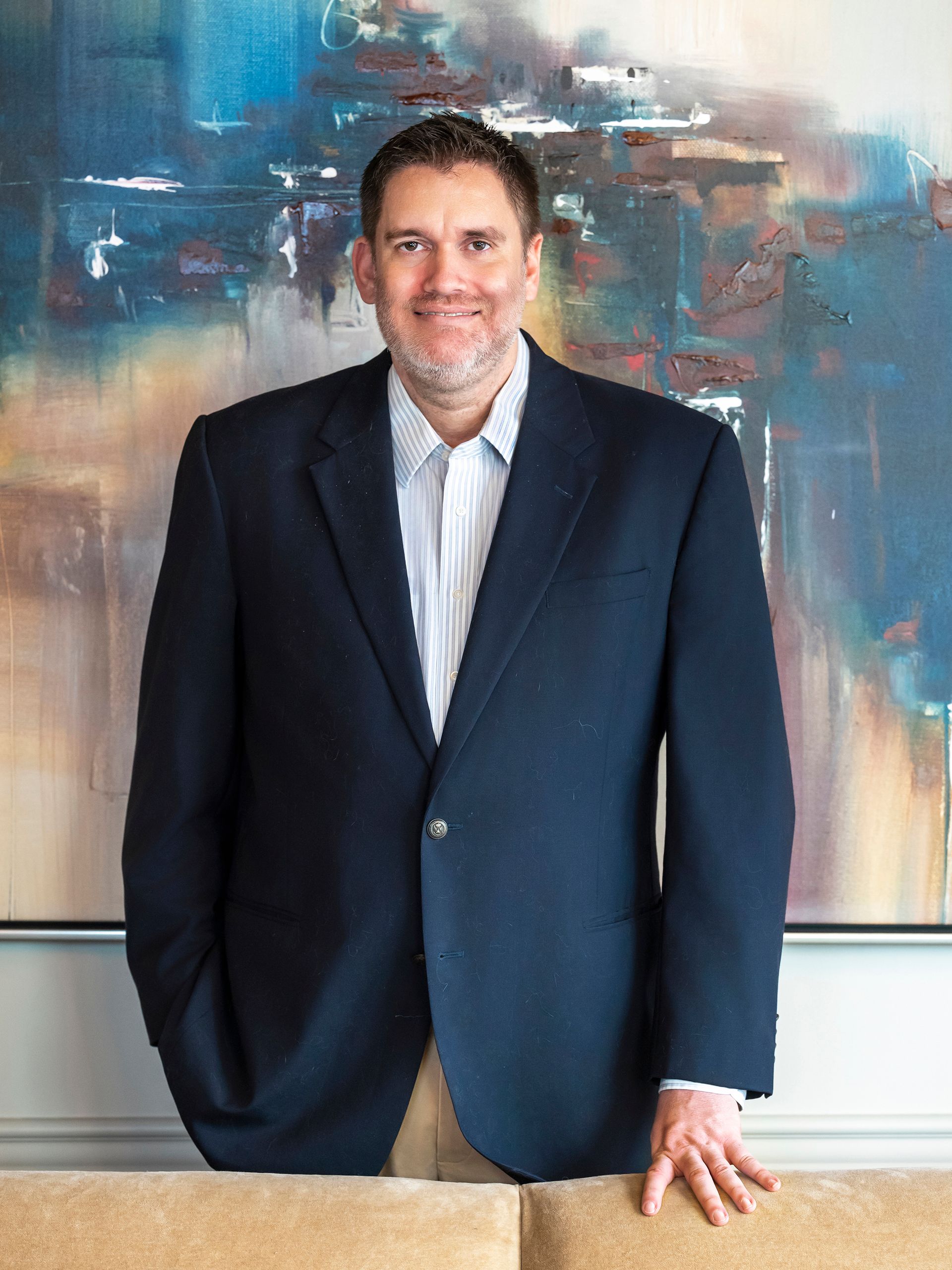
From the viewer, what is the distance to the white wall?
75.0 inches

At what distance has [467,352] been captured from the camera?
55.6 inches

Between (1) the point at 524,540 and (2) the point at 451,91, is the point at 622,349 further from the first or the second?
(1) the point at 524,540

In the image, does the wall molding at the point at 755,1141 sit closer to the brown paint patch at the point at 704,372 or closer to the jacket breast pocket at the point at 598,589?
the jacket breast pocket at the point at 598,589

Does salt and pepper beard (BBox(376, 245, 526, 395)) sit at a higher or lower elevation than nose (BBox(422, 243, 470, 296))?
lower

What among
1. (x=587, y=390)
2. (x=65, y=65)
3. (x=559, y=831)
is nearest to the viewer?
(x=559, y=831)

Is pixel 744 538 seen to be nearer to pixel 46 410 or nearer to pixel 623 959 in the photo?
pixel 623 959

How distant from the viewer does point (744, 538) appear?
1.42m

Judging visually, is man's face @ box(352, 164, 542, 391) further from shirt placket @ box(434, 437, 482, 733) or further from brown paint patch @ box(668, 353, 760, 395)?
brown paint patch @ box(668, 353, 760, 395)

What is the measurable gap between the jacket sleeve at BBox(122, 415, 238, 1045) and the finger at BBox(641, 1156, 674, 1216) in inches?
24.1

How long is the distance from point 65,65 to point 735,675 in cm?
143

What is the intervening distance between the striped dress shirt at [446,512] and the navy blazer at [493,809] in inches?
1.6

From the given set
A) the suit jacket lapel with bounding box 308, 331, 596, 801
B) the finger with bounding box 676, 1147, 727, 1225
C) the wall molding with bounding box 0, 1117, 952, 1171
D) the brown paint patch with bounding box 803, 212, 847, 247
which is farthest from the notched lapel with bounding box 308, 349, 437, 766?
the wall molding with bounding box 0, 1117, 952, 1171

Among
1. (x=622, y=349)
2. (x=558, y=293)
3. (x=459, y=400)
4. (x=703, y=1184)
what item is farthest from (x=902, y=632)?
(x=703, y=1184)

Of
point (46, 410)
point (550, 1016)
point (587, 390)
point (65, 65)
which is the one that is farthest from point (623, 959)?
point (65, 65)
